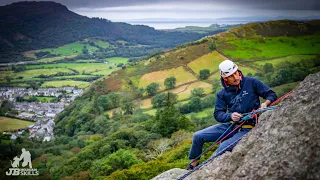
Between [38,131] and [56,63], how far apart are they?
9102 cm

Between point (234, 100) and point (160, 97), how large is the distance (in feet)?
269

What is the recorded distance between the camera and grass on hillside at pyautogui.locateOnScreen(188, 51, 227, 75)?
106137 mm

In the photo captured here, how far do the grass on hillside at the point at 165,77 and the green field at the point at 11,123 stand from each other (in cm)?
4443

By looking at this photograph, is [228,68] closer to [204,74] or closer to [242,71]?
[242,71]

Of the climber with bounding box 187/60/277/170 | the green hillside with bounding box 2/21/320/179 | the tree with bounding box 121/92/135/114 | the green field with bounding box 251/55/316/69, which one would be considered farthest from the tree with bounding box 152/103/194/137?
the green field with bounding box 251/55/316/69

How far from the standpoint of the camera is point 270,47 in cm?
11738

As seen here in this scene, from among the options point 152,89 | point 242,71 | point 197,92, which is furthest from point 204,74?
point 152,89

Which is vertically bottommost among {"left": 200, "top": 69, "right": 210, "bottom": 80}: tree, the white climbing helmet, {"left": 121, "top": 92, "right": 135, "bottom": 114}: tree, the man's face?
{"left": 121, "top": 92, "right": 135, "bottom": 114}: tree

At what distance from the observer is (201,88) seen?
298 feet

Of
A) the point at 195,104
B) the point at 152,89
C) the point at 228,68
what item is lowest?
the point at 195,104

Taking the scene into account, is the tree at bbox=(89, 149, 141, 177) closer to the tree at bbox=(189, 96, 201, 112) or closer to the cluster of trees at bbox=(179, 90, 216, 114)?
the tree at bbox=(189, 96, 201, 112)

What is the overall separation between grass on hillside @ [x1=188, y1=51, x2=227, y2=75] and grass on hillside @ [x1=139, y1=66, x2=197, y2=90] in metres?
3.75

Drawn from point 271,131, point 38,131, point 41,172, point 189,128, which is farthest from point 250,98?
point 38,131

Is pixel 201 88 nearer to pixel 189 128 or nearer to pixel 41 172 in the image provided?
pixel 189 128
